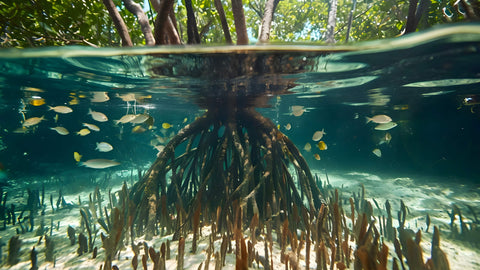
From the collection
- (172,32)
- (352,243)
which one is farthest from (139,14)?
(352,243)

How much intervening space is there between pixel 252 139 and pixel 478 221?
881cm

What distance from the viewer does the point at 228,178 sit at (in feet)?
22.0

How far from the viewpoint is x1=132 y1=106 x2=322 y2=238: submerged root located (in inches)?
237

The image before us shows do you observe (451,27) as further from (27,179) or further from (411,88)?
(27,179)

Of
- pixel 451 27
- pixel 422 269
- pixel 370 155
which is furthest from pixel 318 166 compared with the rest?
pixel 422 269

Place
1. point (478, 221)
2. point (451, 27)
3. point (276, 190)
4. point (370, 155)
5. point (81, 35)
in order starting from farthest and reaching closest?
point (370, 155), point (478, 221), point (81, 35), point (276, 190), point (451, 27)

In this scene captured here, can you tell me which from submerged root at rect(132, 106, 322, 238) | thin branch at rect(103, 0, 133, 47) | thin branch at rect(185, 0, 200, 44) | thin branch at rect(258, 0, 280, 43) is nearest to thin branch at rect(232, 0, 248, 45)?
thin branch at rect(258, 0, 280, 43)

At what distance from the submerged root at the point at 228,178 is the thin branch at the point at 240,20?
3.33 metres

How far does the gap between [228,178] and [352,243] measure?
12.9ft

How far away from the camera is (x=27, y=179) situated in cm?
1720

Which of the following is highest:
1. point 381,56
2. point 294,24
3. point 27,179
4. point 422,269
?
point 294,24

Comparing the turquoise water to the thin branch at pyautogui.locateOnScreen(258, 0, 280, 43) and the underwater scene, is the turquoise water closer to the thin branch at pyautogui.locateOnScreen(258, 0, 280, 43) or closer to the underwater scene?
the underwater scene

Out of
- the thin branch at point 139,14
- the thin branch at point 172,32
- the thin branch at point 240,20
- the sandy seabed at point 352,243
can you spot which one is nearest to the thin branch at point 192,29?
the thin branch at point 172,32

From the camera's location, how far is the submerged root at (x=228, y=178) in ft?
19.7
